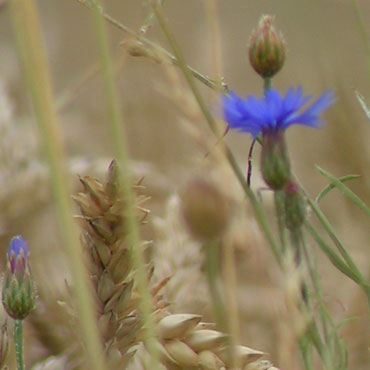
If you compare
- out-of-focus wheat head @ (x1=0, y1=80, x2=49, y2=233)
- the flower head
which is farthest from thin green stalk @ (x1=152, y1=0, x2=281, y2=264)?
out-of-focus wheat head @ (x1=0, y1=80, x2=49, y2=233)

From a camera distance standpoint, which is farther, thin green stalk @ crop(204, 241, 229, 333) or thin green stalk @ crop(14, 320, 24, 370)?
thin green stalk @ crop(14, 320, 24, 370)

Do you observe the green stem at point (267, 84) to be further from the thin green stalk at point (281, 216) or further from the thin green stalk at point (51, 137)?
the thin green stalk at point (51, 137)

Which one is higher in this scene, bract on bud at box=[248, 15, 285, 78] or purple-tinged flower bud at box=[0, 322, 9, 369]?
bract on bud at box=[248, 15, 285, 78]

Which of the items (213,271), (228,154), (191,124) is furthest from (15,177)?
(213,271)


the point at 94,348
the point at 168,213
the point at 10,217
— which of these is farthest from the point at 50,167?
the point at 10,217

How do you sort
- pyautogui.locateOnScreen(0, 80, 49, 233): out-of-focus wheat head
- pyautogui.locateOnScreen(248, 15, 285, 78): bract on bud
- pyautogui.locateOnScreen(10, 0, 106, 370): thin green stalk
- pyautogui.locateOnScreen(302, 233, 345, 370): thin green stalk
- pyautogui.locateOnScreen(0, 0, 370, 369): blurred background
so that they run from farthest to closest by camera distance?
pyautogui.locateOnScreen(0, 80, 49, 233): out-of-focus wheat head → pyautogui.locateOnScreen(0, 0, 370, 369): blurred background → pyautogui.locateOnScreen(248, 15, 285, 78): bract on bud → pyautogui.locateOnScreen(302, 233, 345, 370): thin green stalk → pyautogui.locateOnScreen(10, 0, 106, 370): thin green stalk

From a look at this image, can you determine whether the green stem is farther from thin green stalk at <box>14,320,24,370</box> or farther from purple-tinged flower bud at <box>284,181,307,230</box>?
thin green stalk at <box>14,320,24,370</box>

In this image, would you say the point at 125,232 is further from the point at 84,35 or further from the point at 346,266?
the point at 84,35
